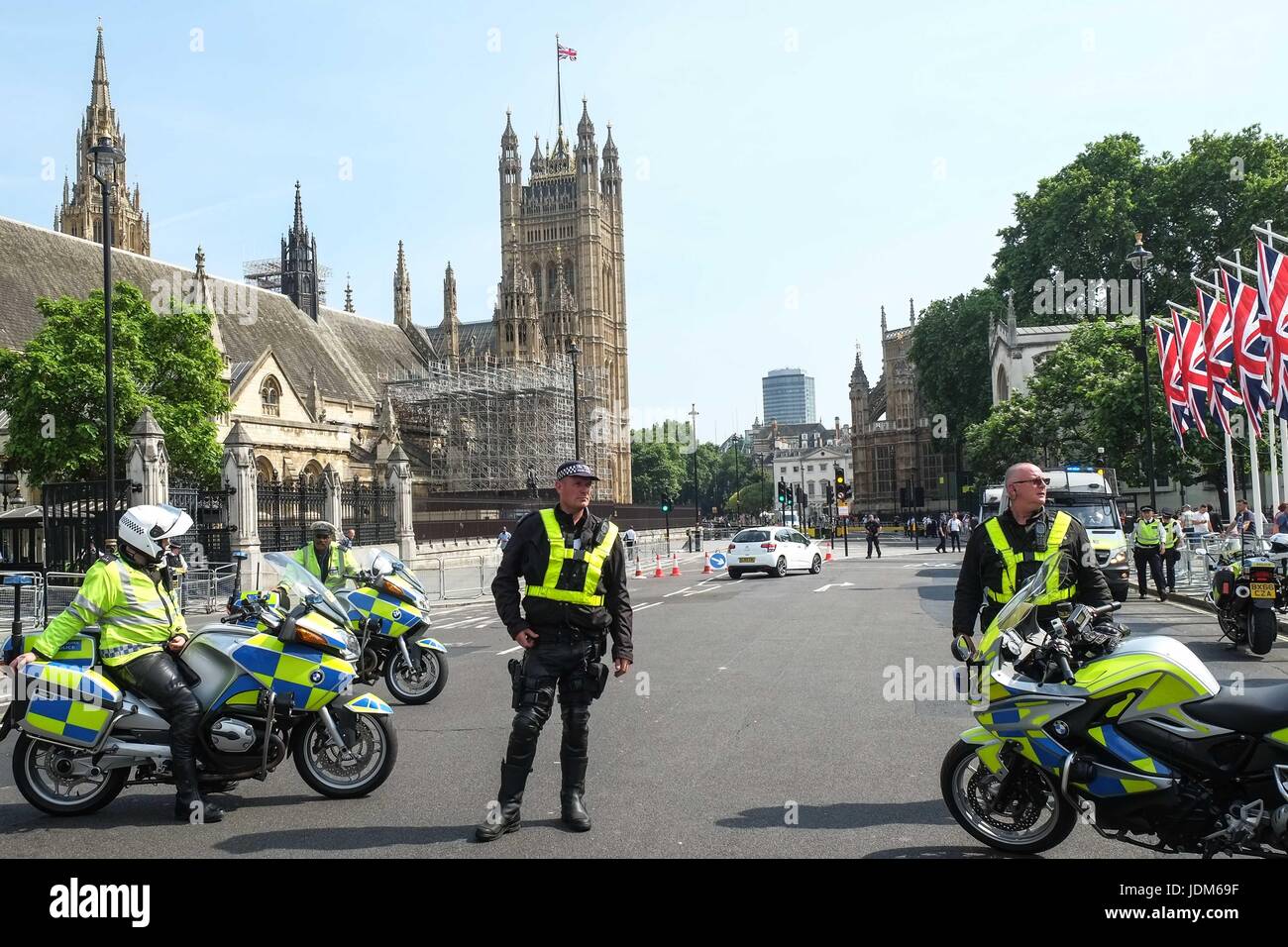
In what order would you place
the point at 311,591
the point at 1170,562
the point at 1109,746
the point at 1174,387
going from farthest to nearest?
the point at 1174,387 → the point at 1170,562 → the point at 311,591 → the point at 1109,746

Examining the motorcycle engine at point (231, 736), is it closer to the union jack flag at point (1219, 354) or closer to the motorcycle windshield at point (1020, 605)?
the motorcycle windshield at point (1020, 605)

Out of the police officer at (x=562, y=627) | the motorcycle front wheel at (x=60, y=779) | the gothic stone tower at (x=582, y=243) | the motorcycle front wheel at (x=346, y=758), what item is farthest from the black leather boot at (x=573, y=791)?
the gothic stone tower at (x=582, y=243)

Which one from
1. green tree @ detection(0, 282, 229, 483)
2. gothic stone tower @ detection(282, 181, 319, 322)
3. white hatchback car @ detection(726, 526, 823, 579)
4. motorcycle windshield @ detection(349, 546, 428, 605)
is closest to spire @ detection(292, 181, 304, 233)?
gothic stone tower @ detection(282, 181, 319, 322)

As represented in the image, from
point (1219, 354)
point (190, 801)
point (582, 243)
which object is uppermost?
point (582, 243)

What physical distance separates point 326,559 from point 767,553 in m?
19.8

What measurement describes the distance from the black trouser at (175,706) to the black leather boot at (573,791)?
6.62 ft

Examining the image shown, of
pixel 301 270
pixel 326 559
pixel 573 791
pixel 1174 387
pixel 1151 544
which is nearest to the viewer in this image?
pixel 573 791

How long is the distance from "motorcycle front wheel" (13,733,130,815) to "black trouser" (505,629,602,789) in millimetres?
2437

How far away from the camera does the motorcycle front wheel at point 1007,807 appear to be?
5078 millimetres

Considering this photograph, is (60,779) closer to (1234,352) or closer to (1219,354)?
(1234,352)

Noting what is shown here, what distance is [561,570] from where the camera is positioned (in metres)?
5.64

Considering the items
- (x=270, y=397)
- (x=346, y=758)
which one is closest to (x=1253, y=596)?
(x=346, y=758)

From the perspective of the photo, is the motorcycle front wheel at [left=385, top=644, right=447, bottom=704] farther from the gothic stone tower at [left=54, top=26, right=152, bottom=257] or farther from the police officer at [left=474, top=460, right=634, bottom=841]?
the gothic stone tower at [left=54, top=26, right=152, bottom=257]

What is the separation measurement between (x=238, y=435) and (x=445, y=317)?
6963 cm
